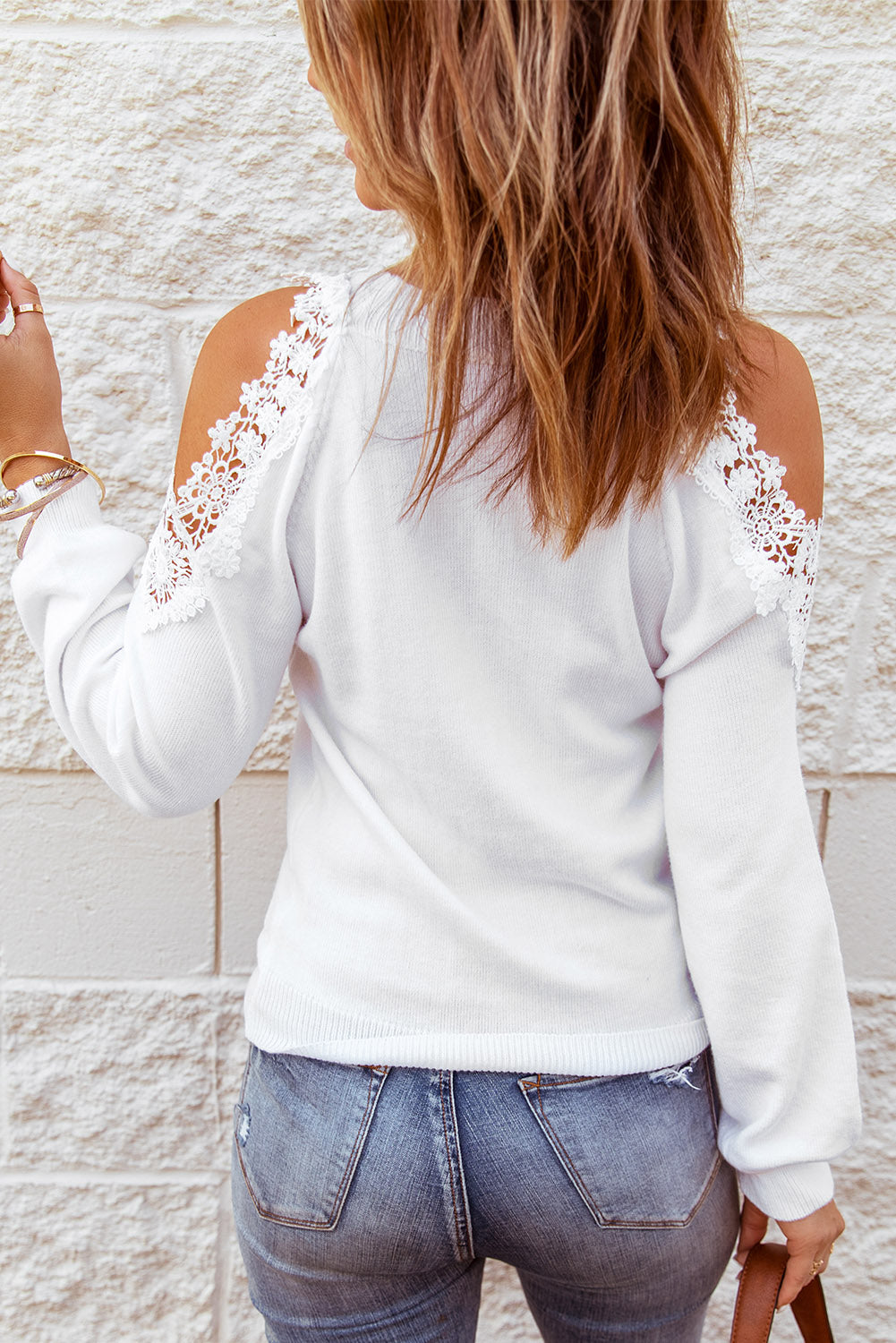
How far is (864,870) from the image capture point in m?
1.46

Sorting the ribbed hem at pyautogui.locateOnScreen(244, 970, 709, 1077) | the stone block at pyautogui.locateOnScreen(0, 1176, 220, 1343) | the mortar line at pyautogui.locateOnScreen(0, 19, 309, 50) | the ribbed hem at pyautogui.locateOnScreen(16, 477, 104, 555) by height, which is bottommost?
the stone block at pyautogui.locateOnScreen(0, 1176, 220, 1343)

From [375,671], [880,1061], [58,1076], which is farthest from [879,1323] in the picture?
[375,671]

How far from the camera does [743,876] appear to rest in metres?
0.86

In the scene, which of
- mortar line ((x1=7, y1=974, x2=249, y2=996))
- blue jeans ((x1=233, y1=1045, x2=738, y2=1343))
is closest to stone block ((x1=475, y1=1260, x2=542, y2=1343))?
mortar line ((x1=7, y1=974, x2=249, y2=996))

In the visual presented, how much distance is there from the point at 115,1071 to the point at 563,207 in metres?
1.27

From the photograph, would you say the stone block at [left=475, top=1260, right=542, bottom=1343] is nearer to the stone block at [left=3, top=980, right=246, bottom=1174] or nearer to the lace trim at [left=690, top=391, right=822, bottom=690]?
the stone block at [left=3, top=980, right=246, bottom=1174]

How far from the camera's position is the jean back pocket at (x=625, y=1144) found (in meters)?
0.82

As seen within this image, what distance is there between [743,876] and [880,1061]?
815 millimetres

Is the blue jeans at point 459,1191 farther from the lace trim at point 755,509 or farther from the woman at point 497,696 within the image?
the lace trim at point 755,509

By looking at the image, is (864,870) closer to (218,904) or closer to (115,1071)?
(218,904)

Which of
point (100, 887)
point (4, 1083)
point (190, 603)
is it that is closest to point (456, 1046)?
point (190, 603)

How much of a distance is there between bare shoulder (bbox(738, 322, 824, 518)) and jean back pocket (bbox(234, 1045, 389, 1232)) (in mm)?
559

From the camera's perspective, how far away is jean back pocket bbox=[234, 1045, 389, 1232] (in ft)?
2.71

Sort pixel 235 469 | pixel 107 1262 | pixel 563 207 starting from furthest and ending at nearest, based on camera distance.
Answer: pixel 107 1262 → pixel 235 469 → pixel 563 207
